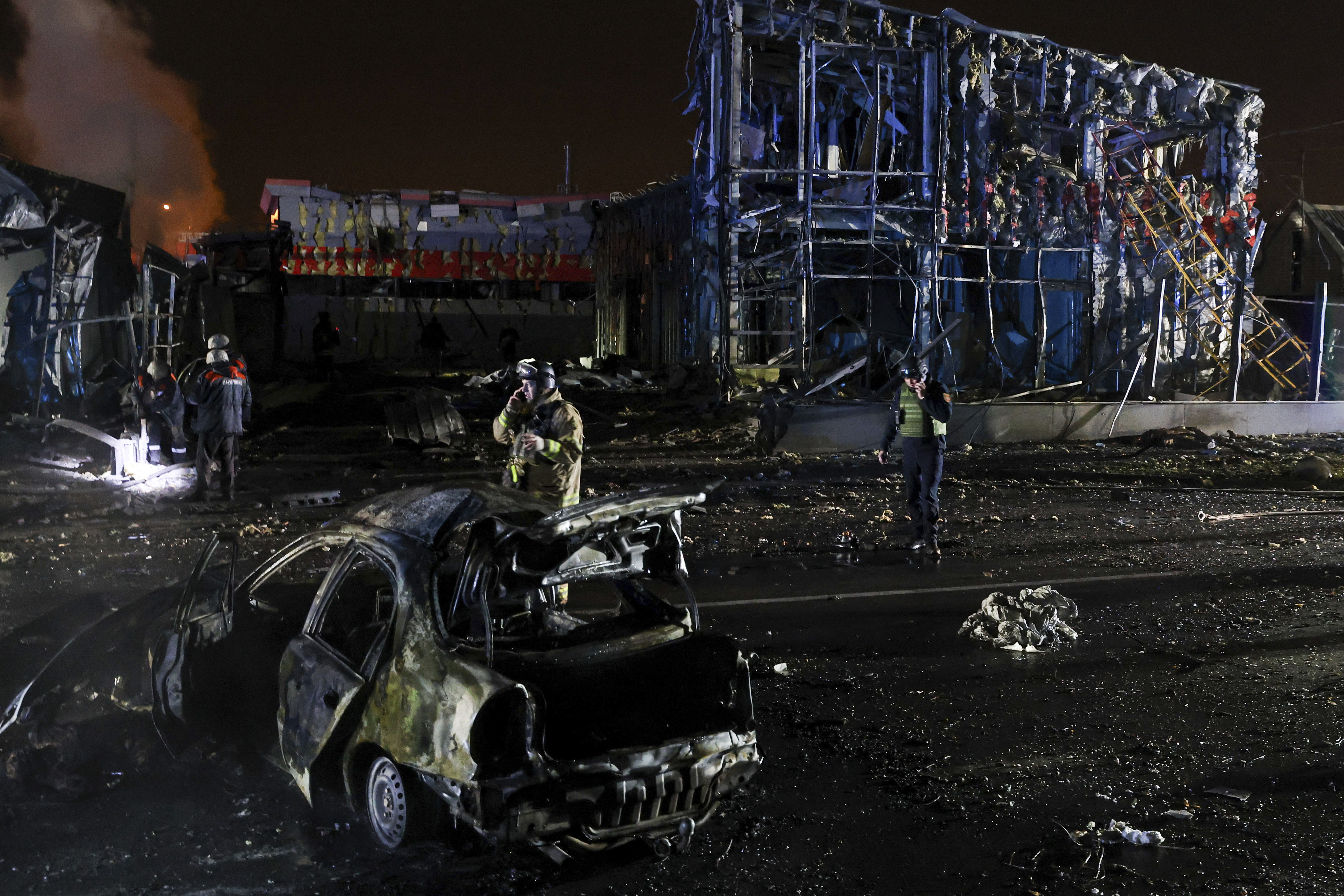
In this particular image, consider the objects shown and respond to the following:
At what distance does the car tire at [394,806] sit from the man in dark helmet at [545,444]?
3443 mm

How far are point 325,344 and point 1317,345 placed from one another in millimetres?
25101

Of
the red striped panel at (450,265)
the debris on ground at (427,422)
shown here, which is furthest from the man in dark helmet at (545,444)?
the red striped panel at (450,265)

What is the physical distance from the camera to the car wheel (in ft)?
13.1

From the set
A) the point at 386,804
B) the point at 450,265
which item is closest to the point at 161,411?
the point at 386,804

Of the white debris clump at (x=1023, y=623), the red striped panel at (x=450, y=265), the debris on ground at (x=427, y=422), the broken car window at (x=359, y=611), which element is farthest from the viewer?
the red striped panel at (x=450, y=265)

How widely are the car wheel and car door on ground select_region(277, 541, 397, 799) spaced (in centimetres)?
23

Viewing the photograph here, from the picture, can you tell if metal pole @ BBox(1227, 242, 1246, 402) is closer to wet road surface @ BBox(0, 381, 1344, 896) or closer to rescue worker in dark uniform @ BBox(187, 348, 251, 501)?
wet road surface @ BBox(0, 381, 1344, 896)

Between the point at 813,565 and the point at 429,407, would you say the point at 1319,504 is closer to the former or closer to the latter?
the point at 813,565

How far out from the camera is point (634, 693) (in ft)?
13.9

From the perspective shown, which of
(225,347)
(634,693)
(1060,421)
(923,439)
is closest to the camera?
(634,693)

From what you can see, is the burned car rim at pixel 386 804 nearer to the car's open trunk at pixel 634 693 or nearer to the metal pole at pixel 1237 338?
the car's open trunk at pixel 634 693

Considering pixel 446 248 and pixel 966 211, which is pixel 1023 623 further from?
pixel 446 248

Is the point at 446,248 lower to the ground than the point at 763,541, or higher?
higher

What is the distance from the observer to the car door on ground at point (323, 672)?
13.6 feet
